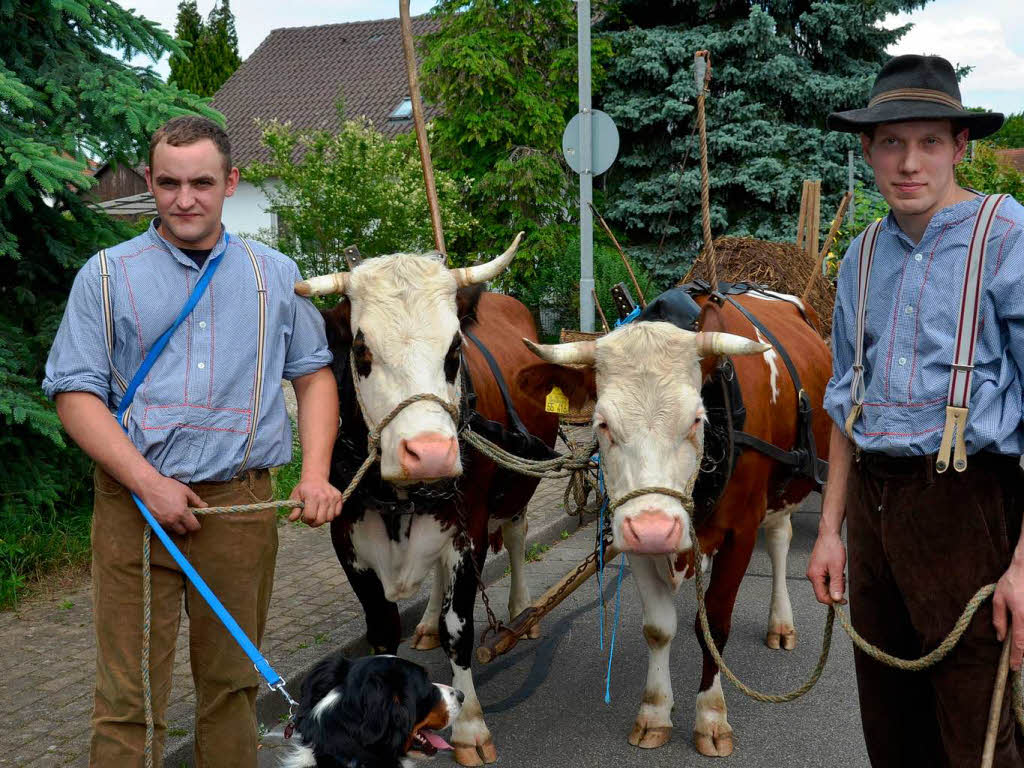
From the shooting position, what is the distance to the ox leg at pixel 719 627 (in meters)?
4.17

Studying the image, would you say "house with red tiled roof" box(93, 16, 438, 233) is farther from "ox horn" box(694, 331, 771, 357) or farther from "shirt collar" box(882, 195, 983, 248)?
"shirt collar" box(882, 195, 983, 248)

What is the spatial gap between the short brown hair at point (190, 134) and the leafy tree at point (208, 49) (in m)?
35.5

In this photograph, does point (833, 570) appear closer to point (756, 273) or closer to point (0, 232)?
point (756, 273)

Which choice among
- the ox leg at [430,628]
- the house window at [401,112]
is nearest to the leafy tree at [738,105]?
the house window at [401,112]

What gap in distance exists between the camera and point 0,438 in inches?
234

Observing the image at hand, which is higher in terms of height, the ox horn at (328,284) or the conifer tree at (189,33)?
the conifer tree at (189,33)

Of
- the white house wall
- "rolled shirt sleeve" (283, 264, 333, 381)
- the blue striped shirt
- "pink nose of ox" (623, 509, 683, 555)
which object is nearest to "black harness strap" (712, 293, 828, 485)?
"pink nose of ox" (623, 509, 683, 555)

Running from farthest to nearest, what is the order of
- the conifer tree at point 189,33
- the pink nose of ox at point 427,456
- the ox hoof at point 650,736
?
1. the conifer tree at point 189,33
2. the ox hoof at point 650,736
3. the pink nose of ox at point 427,456


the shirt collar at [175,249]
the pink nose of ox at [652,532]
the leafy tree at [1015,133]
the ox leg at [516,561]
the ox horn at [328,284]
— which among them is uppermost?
the leafy tree at [1015,133]

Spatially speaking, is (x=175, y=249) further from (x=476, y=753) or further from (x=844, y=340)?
(x=476, y=753)

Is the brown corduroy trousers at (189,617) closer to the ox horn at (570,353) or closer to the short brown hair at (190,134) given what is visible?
the short brown hair at (190,134)

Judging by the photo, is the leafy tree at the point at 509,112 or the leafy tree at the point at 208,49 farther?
the leafy tree at the point at 208,49

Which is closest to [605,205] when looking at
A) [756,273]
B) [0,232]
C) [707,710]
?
[756,273]

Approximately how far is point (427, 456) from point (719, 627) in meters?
1.70
